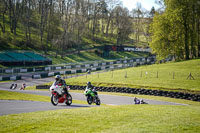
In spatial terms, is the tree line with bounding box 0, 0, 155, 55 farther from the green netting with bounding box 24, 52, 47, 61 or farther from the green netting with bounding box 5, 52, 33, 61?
the green netting with bounding box 5, 52, 33, 61

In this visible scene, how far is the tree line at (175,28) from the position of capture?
59.7 meters

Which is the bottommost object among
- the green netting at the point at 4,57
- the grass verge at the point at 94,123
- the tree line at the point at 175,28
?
the grass verge at the point at 94,123

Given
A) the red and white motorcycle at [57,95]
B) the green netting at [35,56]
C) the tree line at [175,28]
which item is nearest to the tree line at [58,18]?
the green netting at [35,56]

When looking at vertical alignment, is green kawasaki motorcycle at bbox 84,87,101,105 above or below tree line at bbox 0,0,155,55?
below

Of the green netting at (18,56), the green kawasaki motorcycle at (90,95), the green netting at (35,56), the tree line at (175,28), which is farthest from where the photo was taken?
the green netting at (35,56)

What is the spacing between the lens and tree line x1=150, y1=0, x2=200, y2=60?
5972 centimetres

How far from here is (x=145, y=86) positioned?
3738 centimetres

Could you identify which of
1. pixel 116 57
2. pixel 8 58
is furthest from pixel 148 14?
pixel 8 58

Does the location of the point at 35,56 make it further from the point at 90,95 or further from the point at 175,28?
the point at 90,95

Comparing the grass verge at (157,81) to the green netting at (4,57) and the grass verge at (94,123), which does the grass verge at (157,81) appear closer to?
the green netting at (4,57)

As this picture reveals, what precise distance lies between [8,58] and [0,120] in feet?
158

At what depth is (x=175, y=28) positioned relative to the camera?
61.2 metres

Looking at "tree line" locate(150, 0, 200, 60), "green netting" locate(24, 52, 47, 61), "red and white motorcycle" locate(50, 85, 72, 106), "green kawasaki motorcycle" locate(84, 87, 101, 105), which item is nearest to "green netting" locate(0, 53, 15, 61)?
"green netting" locate(24, 52, 47, 61)

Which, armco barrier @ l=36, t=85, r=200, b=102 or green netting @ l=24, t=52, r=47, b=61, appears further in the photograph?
green netting @ l=24, t=52, r=47, b=61
